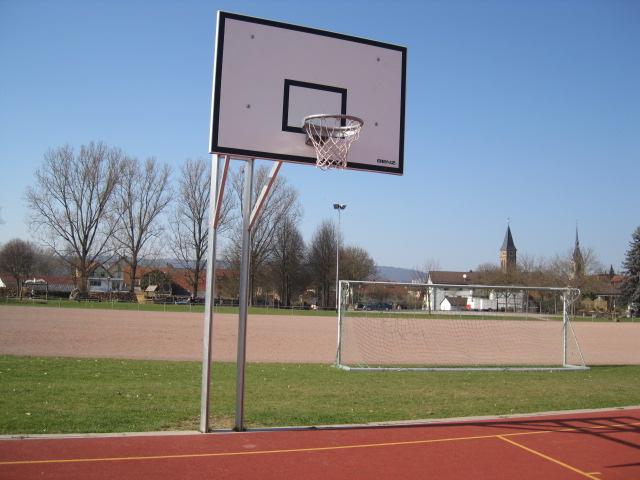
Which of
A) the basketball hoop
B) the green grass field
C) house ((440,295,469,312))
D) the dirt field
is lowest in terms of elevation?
the dirt field

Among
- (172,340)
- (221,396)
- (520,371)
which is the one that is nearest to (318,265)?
(172,340)

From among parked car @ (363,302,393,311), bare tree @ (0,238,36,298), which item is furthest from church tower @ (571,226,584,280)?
bare tree @ (0,238,36,298)

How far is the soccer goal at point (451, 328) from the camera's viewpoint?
18.2m

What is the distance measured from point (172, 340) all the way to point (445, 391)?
40.6 ft

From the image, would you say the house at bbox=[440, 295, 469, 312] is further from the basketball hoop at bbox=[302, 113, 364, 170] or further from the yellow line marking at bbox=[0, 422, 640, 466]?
the basketball hoop at bbox=[302, 113, 364, 170]

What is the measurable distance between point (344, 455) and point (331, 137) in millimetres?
4253

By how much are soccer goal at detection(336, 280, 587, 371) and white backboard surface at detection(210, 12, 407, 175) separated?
8.71 m

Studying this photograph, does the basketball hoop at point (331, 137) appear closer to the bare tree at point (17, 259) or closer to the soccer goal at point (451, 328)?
the soccer goal at point (451, 328)

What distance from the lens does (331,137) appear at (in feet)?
26.3

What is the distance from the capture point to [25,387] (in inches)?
397

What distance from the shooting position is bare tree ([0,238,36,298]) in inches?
3199

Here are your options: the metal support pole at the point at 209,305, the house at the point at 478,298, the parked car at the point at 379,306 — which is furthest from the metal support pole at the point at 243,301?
the parked car at the point at 379,306

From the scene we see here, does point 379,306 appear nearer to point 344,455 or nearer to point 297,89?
point 297,89

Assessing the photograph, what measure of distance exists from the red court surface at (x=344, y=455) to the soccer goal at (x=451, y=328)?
789 cm
